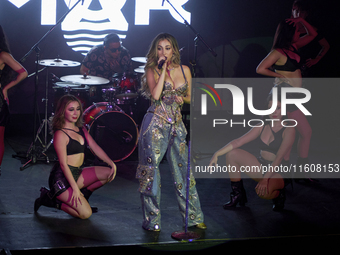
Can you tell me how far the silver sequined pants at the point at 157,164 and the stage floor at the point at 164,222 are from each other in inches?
6.7

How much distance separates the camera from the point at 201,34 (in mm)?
8664

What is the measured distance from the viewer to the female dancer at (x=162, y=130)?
9.92 feet

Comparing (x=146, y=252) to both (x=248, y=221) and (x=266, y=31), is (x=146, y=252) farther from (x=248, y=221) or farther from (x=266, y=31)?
(x=266, y=31)

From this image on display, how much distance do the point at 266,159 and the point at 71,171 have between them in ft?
6.55

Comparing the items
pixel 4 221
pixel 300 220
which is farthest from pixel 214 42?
pixel 4 221

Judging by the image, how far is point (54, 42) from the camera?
8.20 m

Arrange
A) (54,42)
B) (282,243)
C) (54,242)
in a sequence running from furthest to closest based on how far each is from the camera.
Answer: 1. (54,42)
2. (282,243)
3. (54,242)

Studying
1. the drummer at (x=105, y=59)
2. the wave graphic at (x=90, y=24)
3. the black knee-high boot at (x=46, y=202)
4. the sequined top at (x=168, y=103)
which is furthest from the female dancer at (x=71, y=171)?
the wave graphic at (x=90, y=24)

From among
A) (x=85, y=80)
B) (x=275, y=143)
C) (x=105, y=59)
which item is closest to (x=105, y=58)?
(x=105, y=59)

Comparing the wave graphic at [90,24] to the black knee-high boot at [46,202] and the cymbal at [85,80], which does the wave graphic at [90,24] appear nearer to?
the cymbal at [85,80]

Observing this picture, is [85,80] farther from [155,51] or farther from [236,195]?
[236,195]

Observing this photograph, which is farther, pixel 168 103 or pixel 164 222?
pixel 164 222

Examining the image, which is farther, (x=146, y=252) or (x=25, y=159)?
(x=25, y=159)

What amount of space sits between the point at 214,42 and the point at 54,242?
684cm
